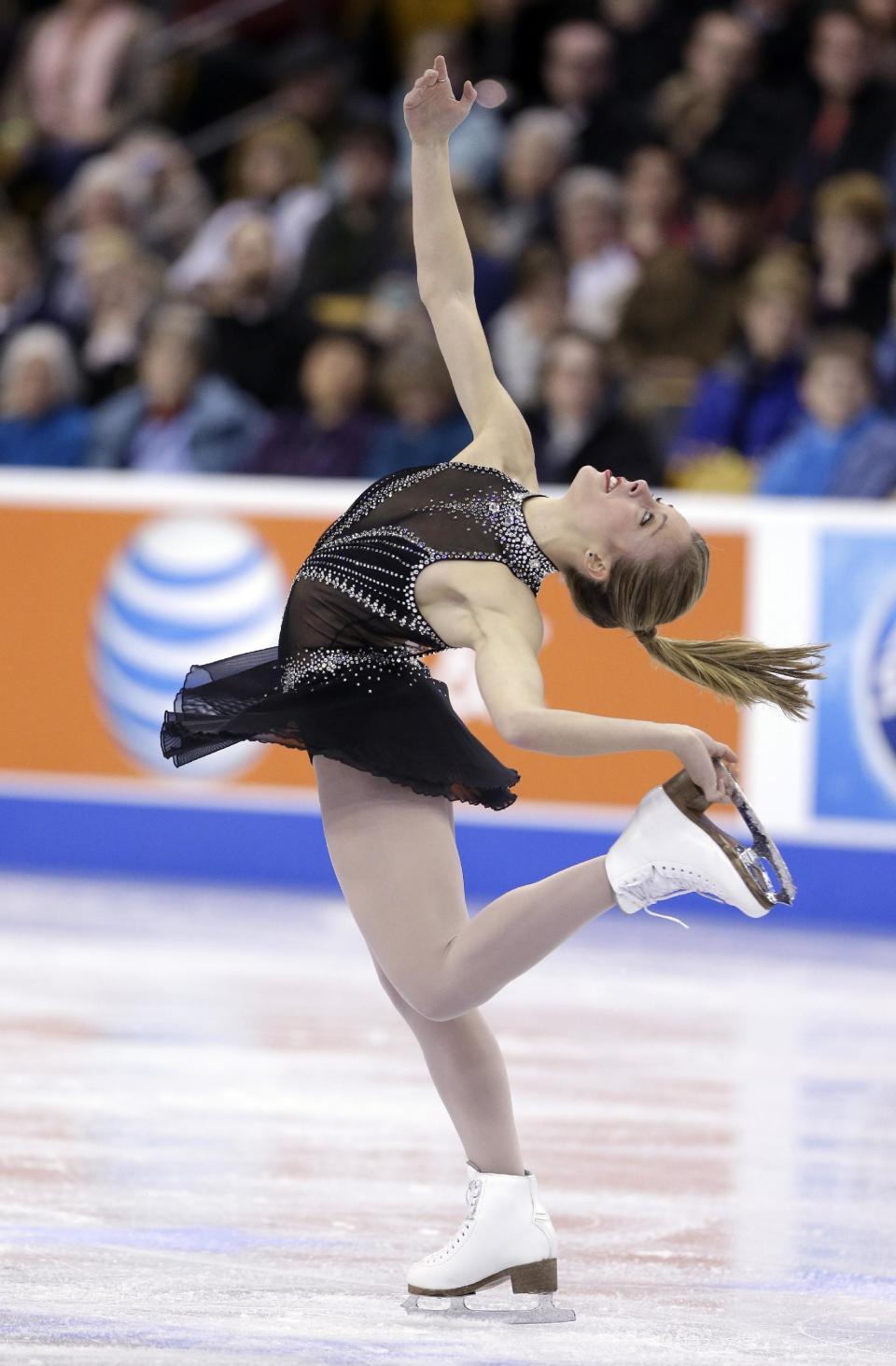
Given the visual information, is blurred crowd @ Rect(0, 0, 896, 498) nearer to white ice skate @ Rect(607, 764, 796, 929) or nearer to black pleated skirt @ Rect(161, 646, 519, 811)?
black pleated skirt @ Rect(161, 646, 519, 811)

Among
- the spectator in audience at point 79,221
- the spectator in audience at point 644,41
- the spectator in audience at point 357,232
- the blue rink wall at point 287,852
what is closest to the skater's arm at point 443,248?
the blue rink wall at point 287,852

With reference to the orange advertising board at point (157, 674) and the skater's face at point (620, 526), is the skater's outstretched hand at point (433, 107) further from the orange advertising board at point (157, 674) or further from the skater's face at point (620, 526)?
the orange advertising board at point (157, 674)

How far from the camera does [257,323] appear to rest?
7633 mm

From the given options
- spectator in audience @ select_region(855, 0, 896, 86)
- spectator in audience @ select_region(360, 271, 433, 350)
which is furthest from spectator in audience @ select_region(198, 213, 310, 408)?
spectator in audience @ select_region(855, 0, 896, 86)

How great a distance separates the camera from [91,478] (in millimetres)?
6512

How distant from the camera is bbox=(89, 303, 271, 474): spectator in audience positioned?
7234mm

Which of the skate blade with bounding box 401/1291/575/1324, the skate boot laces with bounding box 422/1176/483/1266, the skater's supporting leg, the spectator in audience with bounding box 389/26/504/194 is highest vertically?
the spectator in audience with bounding box 389/26/504/194

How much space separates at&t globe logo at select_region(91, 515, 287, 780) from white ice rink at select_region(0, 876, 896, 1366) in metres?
0.72

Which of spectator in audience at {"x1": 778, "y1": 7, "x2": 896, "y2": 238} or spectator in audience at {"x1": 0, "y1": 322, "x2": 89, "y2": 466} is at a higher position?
spectator in audience at {"x1": 778, "y1": 7, "x2": 896, "y2": 238}

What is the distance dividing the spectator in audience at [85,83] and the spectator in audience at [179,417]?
2.19 metres

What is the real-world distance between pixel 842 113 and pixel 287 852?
11.2 ft

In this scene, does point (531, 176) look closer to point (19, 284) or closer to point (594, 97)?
point (594, 97)

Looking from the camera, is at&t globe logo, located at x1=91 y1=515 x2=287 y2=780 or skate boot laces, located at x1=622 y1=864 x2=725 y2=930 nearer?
skate boot laces, located at x1=622 y1=864 x2=725 y2=930

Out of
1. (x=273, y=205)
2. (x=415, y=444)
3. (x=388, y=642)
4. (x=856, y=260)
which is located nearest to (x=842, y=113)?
(x=856, y=260)
